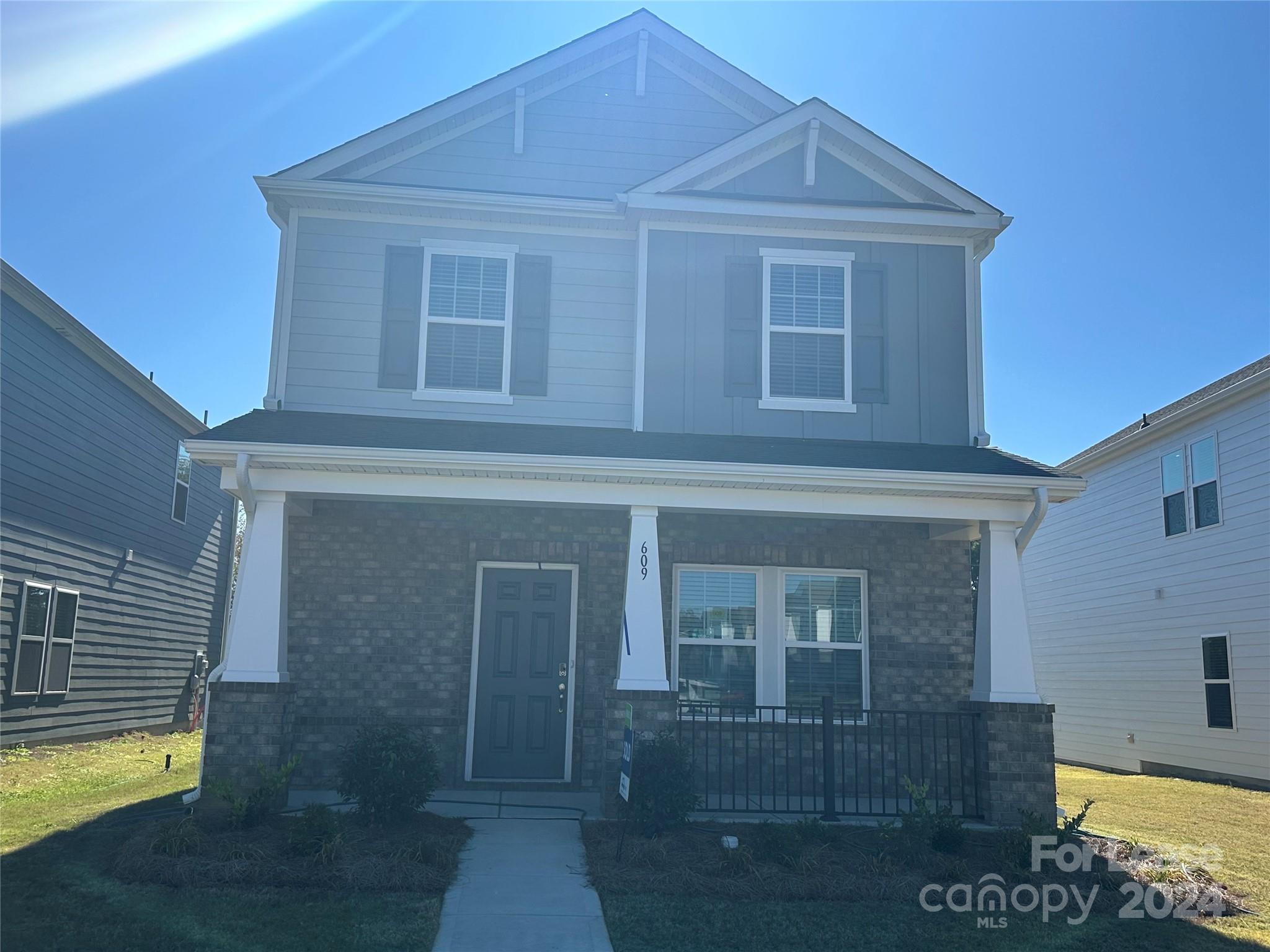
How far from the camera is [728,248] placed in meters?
11.1

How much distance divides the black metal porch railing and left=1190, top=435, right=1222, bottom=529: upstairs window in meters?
7.81

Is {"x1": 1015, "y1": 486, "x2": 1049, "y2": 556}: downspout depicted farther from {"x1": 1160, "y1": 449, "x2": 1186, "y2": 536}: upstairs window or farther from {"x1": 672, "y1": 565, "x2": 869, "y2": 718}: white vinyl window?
{"x1": 1160, "y1": 449, "x2": 1186, "y2": 536}: upstairs window

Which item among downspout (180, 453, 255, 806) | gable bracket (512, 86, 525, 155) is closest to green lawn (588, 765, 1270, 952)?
downspout (180, 453, 255, 806)

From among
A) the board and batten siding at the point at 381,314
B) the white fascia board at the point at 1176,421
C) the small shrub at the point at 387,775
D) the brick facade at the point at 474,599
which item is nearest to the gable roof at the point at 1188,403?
the white fascia board at the point at 1176,421

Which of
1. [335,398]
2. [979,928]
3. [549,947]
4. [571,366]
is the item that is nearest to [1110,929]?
[979,928]

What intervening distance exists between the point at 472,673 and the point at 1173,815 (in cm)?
751

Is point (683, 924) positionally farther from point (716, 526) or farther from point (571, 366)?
point (571, 366)

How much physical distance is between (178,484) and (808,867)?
13.7 m

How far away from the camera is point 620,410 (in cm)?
1087

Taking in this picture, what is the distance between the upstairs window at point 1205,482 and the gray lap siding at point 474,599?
6983 mm

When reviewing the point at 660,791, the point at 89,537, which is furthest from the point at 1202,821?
the point at 89,537

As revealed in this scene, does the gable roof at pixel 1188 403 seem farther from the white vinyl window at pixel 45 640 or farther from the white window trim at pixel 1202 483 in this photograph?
the white vinyl window at pixel 45 640

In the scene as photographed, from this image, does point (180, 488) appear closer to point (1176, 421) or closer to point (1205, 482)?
point (1176, 421)

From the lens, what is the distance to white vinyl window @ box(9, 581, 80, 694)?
1254 centimetres
